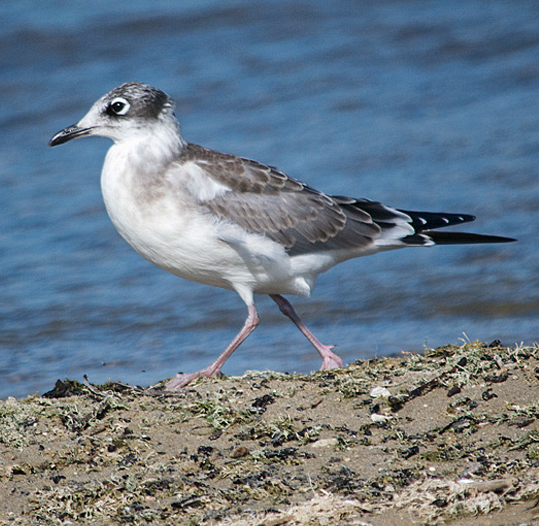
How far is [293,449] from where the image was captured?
4.61m

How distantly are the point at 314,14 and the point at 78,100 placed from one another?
5104mm

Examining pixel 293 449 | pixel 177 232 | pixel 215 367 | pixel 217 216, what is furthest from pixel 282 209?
pixel 293 449

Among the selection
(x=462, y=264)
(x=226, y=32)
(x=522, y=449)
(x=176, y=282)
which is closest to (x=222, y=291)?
(x=176, y=282)

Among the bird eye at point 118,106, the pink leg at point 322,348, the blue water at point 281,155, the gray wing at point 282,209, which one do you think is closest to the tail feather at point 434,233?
the gray wing at point 282,209

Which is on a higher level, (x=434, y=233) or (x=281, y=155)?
(x=281, y=155)

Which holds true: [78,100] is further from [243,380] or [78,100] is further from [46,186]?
[243,380]

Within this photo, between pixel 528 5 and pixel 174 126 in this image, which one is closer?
pixel 174 126

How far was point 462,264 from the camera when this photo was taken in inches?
377

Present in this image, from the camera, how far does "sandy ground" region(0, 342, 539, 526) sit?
3.95 metres

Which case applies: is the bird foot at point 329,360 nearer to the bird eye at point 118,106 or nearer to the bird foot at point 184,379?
the bird foot at point 184,379

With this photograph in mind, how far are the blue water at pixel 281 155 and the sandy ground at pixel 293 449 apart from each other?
205 cm

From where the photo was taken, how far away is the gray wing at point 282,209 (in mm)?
6656

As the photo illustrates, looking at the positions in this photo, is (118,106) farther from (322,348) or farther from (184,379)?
(322,348)

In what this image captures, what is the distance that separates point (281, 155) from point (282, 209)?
526 centimetres
